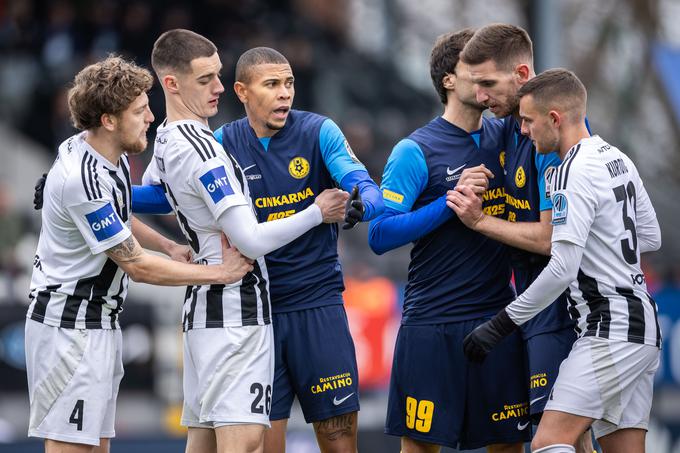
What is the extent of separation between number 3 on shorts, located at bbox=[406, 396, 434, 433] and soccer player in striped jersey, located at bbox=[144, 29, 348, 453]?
85 centimetres

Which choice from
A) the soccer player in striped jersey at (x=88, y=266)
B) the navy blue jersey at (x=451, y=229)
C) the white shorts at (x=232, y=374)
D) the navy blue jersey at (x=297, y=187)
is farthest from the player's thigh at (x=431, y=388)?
the soccer player in striped jersey at (x=88, y=266)

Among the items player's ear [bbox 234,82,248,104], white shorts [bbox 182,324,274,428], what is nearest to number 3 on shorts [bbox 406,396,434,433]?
white shorts [bbox 182,324,274,428]

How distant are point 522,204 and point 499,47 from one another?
0.85 meters

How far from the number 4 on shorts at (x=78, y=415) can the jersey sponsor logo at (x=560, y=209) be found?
99.6 inches

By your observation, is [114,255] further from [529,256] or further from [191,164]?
[529,256]

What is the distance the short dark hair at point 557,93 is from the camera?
5.88 meters

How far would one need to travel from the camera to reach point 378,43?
88.9 ft

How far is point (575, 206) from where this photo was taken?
18.6 ft

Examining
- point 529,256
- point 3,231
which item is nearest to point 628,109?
point 3,231

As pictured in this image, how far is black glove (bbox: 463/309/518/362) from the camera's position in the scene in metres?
5.93

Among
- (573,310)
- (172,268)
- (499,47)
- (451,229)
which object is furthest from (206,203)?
(573,310)

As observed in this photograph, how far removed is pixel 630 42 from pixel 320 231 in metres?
18.9

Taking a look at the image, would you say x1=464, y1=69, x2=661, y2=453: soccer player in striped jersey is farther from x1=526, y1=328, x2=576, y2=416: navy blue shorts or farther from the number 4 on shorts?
the number 4 on shorts

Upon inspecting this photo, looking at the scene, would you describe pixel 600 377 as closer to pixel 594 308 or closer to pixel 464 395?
pixel 594 308
